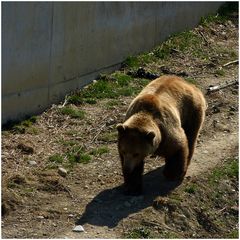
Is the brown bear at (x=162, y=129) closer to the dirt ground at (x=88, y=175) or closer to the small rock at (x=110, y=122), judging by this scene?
the dirt ground at (x=88, y=175)

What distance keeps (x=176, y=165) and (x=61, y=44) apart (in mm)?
3106

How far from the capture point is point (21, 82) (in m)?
9.20

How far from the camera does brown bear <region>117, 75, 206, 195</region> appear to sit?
7.05 meters

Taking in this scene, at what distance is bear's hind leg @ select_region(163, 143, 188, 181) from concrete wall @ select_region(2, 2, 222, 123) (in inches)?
96.5

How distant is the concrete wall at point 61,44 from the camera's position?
9.00 meters

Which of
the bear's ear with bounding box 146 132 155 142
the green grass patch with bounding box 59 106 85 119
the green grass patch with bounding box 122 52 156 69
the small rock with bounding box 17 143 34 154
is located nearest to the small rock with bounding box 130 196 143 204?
the bear's ear with bounding box 146 132 155 142

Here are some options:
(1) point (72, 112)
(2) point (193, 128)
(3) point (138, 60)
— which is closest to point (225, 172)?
(2) point (193, 128)

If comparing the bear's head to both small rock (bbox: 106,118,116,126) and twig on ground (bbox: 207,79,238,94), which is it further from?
twig on ground (bbox: 207,79,238,94)

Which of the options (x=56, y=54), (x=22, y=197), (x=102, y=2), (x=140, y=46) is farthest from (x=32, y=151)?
(x=140, y=46)

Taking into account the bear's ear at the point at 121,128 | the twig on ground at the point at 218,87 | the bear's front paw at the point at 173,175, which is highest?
the bear's ear at the point at 121,128

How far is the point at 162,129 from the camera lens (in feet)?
24.1

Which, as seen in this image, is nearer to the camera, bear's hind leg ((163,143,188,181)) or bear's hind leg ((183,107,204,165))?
bear's hind leg ((163,143,188,181))

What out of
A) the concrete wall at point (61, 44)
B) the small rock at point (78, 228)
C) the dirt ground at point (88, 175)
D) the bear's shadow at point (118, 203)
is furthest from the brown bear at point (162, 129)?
the concrete wall at point (61, 44)

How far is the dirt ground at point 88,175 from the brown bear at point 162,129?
24cm
